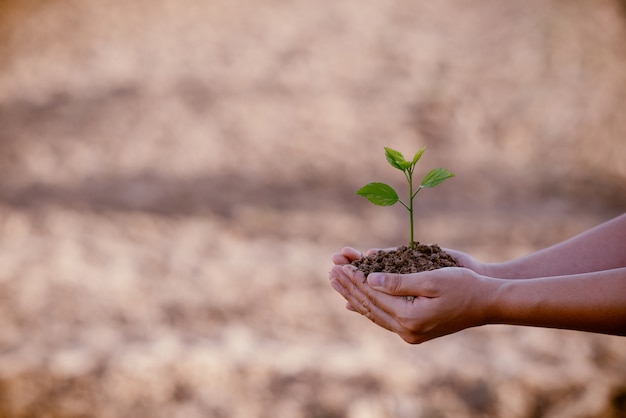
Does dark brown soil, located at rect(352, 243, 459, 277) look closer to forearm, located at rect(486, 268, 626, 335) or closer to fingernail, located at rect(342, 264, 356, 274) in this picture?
fingernail, located at rect(342, 264, 356, 274)

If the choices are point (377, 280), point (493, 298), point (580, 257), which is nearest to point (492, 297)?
point (493, 298)

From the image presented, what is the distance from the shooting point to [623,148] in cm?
457

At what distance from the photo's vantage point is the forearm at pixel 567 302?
1.06 m

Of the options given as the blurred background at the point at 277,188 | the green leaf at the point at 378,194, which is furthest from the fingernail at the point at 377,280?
the blurred background at the point at 277,188

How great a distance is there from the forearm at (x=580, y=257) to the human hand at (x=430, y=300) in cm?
25

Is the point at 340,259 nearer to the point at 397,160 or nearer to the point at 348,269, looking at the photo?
the point at 348,269

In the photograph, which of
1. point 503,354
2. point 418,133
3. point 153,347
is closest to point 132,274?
point 153,347

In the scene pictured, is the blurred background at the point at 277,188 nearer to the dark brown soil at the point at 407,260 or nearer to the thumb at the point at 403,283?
the dark brown soil at the point at 407,260

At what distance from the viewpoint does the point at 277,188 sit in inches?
162

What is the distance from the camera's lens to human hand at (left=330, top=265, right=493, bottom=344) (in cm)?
116

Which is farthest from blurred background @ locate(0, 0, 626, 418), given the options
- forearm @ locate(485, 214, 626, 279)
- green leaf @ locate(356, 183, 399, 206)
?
green leaf @ locate(356, 183, 399, 206)

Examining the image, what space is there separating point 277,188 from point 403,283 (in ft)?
9.81

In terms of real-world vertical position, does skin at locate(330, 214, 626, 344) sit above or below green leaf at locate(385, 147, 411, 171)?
below

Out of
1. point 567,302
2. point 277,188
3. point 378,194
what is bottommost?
point 567,302
